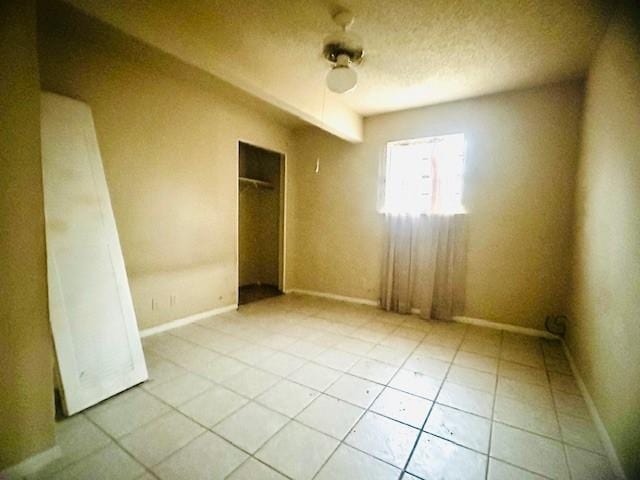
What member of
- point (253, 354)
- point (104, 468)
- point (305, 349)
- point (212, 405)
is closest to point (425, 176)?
point (305, 349)

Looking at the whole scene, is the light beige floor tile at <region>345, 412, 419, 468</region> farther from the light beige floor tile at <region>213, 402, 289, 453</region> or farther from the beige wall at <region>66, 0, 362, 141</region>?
the beige wall at <region>66, 0, 362, 141</region>

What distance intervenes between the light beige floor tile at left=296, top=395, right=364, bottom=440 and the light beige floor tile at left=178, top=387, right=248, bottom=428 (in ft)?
1.43

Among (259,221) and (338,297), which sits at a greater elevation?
(259,221)

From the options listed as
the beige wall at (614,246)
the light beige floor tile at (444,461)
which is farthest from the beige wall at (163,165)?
the beige wall at (614,246)

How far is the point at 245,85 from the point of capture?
2.24 m

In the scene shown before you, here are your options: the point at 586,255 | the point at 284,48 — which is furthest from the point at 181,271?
the point at 586,255

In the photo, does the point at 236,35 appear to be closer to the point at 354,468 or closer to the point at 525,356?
the point at 354,468

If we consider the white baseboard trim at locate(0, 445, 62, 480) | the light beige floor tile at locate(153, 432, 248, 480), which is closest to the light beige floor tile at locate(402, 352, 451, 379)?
the light beige floor tile at locate(153, 432, 248, 480)

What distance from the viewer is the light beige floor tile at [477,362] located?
2.28 meters

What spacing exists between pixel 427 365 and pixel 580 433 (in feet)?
3.11

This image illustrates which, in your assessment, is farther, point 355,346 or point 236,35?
point 355,346

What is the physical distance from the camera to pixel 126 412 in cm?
165

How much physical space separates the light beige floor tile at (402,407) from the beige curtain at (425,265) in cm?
169

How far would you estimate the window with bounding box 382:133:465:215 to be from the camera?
330cm
